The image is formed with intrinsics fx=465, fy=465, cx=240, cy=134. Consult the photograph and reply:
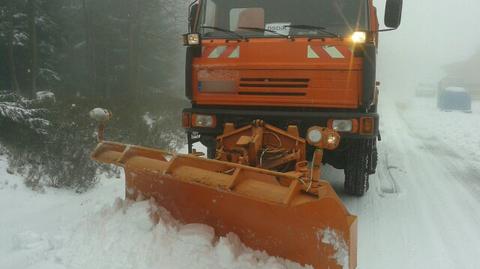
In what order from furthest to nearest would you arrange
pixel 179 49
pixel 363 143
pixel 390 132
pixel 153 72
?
pixel 179 49 < pixel 153 72 < pixel 390 132 < pixel 363 143

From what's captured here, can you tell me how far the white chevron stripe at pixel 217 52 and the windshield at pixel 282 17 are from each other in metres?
0.26

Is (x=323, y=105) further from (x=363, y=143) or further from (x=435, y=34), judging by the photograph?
(x=435, y=34)

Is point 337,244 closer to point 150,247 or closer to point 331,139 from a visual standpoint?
point 331,139

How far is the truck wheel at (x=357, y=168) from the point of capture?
5.18 m

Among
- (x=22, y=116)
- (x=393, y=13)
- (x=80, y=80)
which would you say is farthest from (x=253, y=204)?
(x=80, y=80)

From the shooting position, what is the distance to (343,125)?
468 cm

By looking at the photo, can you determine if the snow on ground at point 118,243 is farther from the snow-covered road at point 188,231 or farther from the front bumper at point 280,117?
the front bumper at point 280,117

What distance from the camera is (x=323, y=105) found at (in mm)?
4707

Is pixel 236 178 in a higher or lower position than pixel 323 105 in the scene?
lower

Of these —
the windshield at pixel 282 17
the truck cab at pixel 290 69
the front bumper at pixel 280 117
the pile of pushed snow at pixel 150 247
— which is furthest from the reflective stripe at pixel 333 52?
the pile of pushed snow at pixel 150 247

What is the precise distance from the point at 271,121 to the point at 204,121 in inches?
30.5

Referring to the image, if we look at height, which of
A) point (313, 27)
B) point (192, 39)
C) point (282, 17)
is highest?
point (282, 17)

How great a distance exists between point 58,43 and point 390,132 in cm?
1543

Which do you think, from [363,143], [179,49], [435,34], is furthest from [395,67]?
[363,143]
